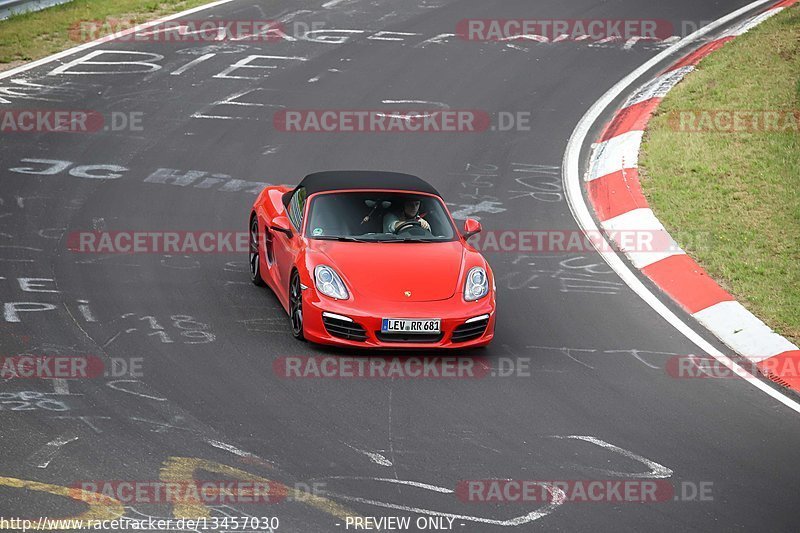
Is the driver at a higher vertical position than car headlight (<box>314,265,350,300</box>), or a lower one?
higher

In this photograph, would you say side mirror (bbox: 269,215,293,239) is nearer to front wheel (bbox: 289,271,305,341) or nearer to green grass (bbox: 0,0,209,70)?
front wheel (bbox: 289,271,305,341)

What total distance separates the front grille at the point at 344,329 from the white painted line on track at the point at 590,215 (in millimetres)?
3136

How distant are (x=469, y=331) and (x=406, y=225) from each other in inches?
60.0

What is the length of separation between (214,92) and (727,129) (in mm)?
7562

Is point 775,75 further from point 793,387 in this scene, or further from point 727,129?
point 793,387

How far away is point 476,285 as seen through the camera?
35.1 ft

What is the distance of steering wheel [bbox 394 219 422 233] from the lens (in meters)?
11.4

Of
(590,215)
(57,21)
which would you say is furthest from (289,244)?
(57,21)

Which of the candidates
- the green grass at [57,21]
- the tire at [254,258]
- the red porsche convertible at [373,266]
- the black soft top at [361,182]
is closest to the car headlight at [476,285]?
the red porsche convertible at [373,266]

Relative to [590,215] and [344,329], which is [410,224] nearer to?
[344,329]

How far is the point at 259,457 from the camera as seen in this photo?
26.9ft

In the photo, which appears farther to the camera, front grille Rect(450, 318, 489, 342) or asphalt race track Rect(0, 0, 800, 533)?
front grille Rect(450, 318, 489, 342)

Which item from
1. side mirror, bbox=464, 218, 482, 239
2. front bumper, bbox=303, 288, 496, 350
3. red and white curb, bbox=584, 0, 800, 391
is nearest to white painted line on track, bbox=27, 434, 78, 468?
front bumper, bbox=303, 288, 496, 350

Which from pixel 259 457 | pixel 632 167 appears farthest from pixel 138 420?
pixel 632 167
